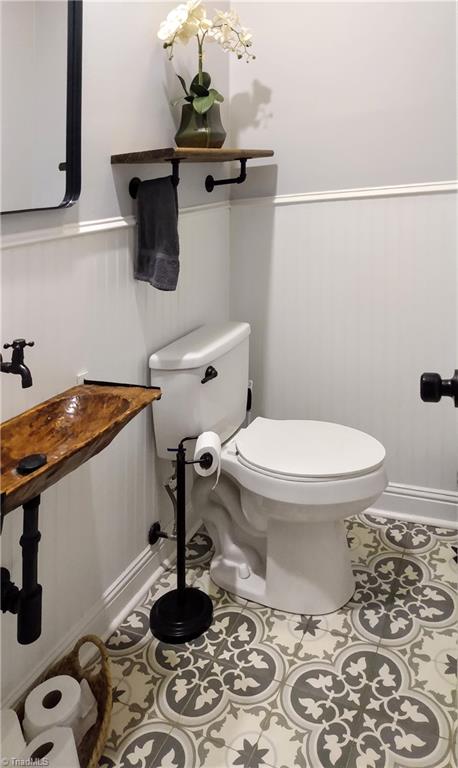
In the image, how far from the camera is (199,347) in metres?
1.84

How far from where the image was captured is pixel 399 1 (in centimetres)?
199

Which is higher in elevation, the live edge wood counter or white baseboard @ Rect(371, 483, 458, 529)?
the live edge wood counter

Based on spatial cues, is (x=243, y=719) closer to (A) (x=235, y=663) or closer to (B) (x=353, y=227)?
(A) (x=235, y=663)

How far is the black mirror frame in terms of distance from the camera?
4.32ft

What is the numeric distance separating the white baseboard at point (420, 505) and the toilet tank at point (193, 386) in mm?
775

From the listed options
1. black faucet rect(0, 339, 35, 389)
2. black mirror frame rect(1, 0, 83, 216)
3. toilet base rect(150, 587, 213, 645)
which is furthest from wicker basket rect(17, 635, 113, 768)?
black mirror frame rect(1, 0, 83, 216)

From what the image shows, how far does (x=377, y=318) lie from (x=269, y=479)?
87 cm

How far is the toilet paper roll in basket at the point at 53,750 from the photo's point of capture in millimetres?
1175

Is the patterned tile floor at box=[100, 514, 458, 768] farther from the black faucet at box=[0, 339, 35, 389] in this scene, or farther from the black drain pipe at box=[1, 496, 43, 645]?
the black faucet at box=[0, 339, 35, 389]

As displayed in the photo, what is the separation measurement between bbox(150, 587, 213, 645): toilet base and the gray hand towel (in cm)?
93

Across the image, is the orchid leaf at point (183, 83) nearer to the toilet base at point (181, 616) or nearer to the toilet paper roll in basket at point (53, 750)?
the toilet base at point (181, 616)

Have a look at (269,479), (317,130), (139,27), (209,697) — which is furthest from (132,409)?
(317,130)

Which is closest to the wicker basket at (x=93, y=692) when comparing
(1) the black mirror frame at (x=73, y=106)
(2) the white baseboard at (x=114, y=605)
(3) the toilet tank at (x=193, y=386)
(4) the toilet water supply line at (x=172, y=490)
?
(2) the white baseboard at (x=114, y=605)

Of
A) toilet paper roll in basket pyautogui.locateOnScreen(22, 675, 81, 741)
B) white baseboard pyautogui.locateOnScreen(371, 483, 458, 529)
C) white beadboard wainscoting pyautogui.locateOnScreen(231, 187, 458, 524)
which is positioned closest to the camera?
toilet paper roll in basket pyautogui.locateOnScreen(22, 675, 81, 741)
